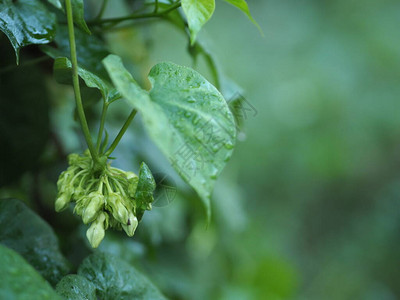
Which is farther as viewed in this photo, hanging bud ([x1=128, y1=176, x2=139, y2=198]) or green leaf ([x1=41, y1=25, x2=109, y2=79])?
green leaf ([x1=41, y1=25, x2=109, y2=79])

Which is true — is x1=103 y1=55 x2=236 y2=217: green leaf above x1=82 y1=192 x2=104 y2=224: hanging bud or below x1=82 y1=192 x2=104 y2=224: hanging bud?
above

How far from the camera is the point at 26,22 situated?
0.46 metres

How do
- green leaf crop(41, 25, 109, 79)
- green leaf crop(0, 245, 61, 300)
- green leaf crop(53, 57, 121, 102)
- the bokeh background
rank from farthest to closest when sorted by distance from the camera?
the bokeh background → green leaf crop(41, 25, 109, 79) → green leaf crop(53, 57, 121, 102) → green leaf crop(0, 245, 61, 300)

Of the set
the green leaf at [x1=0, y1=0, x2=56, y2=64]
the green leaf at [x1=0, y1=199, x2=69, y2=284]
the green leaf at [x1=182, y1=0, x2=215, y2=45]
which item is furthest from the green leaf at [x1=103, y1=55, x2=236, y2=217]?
the green leaf at [x1=0, y1=199, x2=69, y2=284]

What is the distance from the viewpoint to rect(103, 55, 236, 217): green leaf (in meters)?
0.32

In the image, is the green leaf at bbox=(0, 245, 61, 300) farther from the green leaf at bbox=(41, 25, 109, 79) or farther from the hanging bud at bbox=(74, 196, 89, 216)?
the green leaf at bbox=(41, 25, 109, 79)

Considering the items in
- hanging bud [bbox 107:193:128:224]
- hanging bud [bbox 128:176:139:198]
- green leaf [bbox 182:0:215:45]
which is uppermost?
green leaf [bbox 182:0:215:45]

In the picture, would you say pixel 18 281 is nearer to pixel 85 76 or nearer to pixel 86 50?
pixel 85 76

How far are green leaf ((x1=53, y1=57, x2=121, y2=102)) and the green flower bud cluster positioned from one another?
0.07 m

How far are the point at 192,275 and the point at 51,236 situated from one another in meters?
0.49

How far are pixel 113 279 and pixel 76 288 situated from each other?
2.6 inches

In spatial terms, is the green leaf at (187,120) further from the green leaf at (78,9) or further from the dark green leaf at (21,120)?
the dark green leaf at (21,120)

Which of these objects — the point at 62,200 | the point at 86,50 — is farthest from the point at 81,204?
the point at 86,50

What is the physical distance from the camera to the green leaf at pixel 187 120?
1.04 feet
